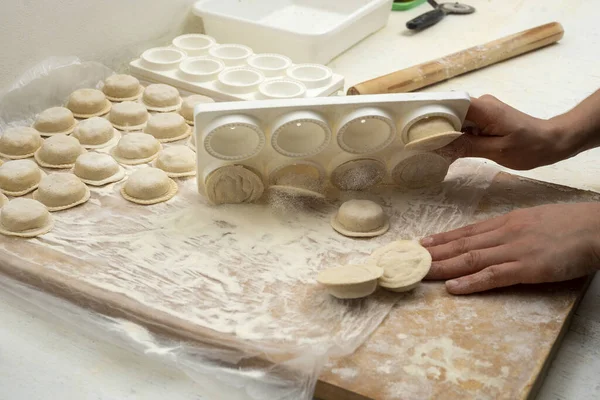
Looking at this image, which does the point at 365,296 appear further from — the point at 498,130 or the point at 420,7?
the point at 420,7

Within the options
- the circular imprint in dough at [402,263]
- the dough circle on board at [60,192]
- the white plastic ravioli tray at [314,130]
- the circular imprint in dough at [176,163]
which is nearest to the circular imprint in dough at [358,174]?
the white plastic ravioli tray at [314,130]

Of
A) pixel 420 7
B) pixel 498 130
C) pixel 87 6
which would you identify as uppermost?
pixel 87 6

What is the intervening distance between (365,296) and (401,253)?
0.43ft

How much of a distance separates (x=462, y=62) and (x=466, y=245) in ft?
3.60

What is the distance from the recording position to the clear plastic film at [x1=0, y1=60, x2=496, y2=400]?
1169 mm

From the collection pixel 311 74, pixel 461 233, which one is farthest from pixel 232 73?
pixel 461 233

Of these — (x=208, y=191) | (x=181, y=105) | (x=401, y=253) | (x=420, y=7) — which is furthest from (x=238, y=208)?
(x=420, y=7)

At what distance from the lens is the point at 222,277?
4.42 ft

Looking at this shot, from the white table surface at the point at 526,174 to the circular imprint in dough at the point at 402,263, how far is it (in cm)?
30

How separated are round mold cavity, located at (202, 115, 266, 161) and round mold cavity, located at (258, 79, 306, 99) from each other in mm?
434

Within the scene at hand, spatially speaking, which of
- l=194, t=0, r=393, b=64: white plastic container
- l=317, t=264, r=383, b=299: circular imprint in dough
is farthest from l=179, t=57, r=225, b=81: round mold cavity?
l=317, t=264, r=383, b=299: circular imprint in dough

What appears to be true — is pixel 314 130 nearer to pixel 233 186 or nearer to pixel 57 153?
pixel 233 186

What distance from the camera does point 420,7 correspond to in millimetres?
2904

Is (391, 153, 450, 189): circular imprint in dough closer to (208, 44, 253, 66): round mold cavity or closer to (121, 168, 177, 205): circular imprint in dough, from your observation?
(121, 168, 177, 205): circular imprint in dough
